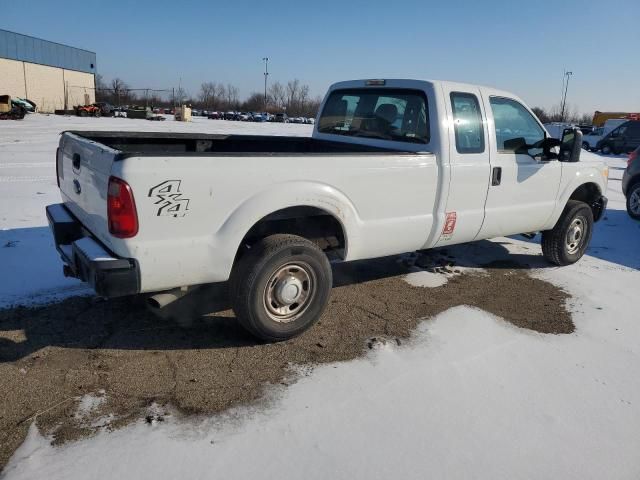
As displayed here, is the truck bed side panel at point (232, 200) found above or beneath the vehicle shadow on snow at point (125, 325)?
above

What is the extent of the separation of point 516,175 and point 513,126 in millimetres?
520

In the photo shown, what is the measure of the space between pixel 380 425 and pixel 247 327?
1.18m

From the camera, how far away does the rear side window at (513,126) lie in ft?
16.2

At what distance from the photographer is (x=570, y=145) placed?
519 cm

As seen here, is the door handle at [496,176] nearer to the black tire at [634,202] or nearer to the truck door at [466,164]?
the truck door at [466,164]

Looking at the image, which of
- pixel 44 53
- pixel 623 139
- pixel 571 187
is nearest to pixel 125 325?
pixel 571 187

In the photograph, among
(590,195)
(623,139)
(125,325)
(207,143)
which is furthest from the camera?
(623,139)

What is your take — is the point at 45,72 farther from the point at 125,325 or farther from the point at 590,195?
the point at 590,195

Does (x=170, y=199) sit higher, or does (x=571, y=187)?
(x=170, y=199)

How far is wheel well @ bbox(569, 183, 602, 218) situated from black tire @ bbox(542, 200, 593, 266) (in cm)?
25

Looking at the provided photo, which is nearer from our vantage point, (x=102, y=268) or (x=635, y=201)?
(x=102, y=268)

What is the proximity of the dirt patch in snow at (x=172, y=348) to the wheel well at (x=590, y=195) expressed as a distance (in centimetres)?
160

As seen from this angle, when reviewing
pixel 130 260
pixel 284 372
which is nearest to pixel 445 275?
pixel 284 372

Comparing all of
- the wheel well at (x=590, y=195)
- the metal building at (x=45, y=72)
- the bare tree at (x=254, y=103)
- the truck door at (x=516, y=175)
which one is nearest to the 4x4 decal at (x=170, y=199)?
the truck door at (x=516, y=175)
